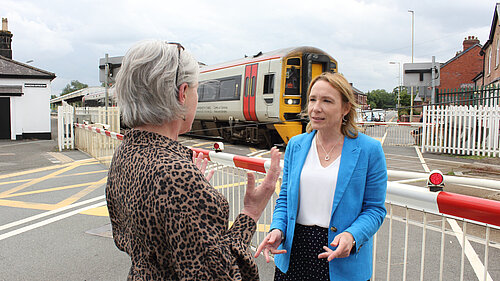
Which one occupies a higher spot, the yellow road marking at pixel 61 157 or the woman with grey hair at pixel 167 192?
the woman with grey hair at pixel 167 192

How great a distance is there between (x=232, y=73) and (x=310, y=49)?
12.2 feet

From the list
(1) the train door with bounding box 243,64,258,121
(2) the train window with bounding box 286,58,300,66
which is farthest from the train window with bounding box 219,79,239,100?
(2) the train window with bounding box 286,58,300,66

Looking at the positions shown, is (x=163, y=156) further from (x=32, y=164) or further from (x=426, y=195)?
(x=32, y=164)

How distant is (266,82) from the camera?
14.2 meters

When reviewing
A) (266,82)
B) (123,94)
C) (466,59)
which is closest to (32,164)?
(266,82)

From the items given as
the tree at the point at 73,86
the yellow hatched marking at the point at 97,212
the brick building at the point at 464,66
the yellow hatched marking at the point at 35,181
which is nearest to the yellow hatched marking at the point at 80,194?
the yellow hatched marking at the point at 97,212

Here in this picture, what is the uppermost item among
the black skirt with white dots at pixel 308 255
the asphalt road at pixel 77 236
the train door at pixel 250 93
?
the train door at pixel 250 93

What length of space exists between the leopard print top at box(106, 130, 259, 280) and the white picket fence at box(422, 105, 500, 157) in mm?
13633

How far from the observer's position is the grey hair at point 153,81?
1.38 metres

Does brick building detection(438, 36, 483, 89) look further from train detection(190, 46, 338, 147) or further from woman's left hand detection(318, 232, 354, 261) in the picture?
woman's left hand detection(318, 232, 354, 261)

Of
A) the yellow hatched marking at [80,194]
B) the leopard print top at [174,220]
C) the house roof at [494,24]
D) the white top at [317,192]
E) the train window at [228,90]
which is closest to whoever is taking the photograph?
the leopard print top at [174,220]

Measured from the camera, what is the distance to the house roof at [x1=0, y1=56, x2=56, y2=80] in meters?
19.7

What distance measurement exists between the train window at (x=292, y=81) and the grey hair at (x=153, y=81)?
12299mm

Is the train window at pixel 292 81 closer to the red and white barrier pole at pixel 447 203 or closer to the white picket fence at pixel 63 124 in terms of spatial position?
the white picket fence at pixel 63 124
